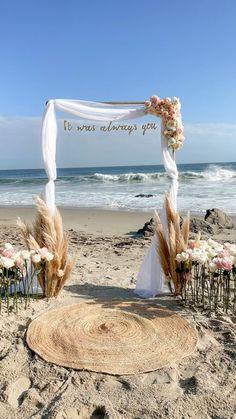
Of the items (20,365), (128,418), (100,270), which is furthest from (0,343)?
(100,270)

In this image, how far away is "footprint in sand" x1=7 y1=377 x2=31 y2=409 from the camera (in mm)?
2873

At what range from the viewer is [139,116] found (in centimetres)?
516

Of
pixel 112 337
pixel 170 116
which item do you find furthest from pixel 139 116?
pixel 112 337

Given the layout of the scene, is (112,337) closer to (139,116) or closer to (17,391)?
(17,391)

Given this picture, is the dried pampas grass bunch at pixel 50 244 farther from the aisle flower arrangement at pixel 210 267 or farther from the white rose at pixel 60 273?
the aisle flower arrangement at pixel 210 267

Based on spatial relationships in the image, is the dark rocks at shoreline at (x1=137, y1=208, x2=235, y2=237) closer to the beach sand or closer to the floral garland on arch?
the floral garland on arch

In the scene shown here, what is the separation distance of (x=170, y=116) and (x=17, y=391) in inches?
134

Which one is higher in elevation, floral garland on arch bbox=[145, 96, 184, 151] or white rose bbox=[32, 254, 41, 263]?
floral garland on arch bbox=[145, 96, 184, 151]

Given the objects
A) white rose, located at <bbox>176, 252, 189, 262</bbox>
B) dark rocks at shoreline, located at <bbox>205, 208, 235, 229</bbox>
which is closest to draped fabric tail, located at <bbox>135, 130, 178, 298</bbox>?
white rose, located at <bbox>176, 252, 189, 262</bbox>

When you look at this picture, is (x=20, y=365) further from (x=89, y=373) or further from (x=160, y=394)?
(x=160, y=394)

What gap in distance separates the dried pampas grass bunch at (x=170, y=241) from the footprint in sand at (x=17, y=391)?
218cm

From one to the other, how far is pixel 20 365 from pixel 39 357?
173 millimetres

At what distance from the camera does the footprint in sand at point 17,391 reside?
2873 mm

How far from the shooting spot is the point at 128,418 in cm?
270
